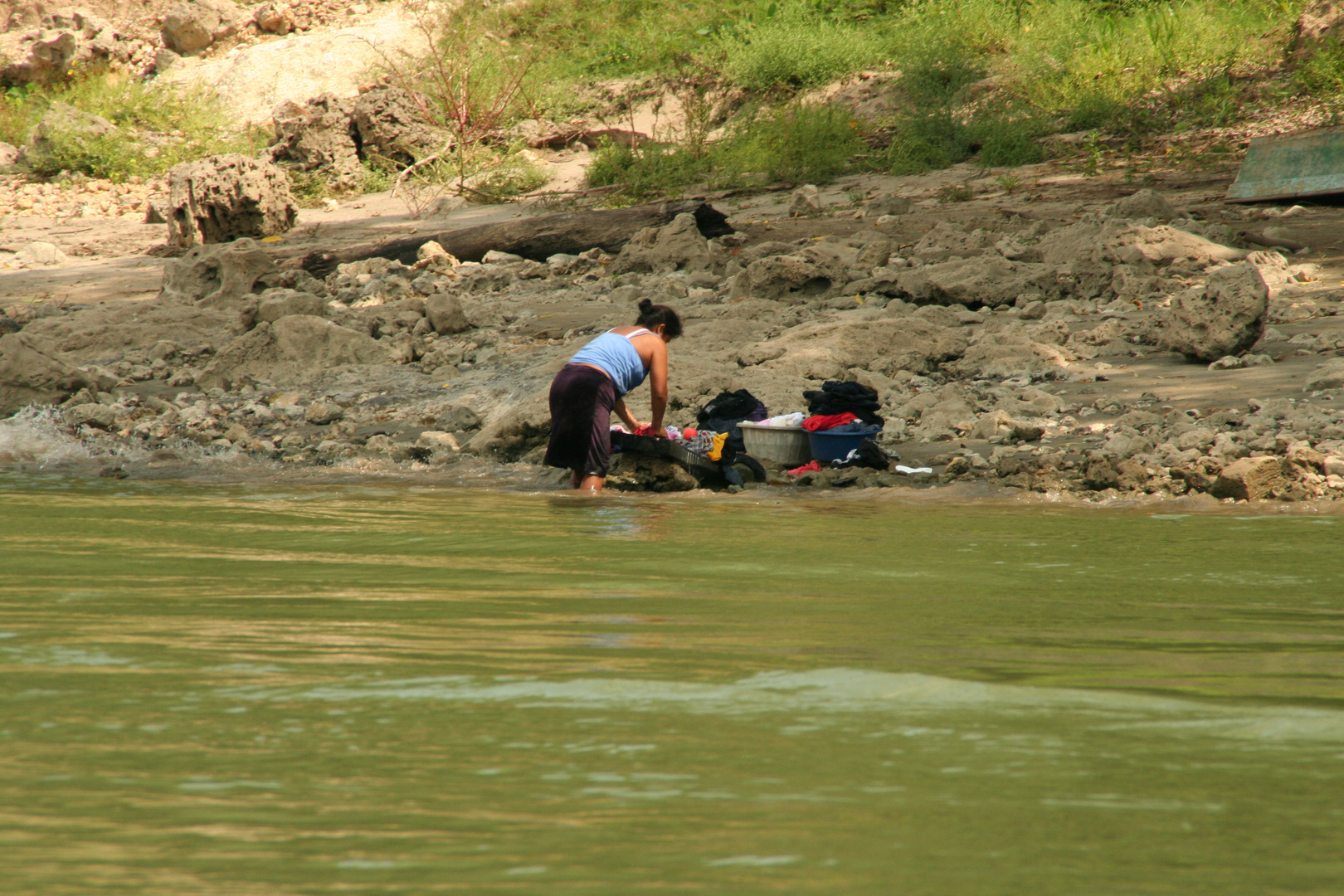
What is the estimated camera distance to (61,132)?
17859 mm

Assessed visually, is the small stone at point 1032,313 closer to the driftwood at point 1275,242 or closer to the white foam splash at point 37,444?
the driftwood at point 1275,242

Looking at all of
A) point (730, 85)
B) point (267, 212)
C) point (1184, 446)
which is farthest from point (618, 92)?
point (1184, 446)

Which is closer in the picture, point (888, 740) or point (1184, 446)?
point (888, 740)

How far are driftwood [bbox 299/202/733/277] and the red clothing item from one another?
5496 mm

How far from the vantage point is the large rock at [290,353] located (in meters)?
10.4

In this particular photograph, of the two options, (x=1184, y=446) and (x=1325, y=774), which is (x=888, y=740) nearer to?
(x=1325, y=774)

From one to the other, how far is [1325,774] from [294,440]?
756 cm

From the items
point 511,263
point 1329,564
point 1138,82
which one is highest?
point 1138,82

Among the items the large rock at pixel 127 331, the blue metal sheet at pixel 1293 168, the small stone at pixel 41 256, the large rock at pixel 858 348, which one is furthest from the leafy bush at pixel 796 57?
the small stone at pixel 41 256

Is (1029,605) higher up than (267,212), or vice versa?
(267,212)

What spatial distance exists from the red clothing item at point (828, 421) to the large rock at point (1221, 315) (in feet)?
8.96

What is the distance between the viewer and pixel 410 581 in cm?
421

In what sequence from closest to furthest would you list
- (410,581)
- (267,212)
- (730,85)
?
1. (410,581)
2. (267,212)
3. (730,85)

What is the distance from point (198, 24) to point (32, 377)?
46.5ft
